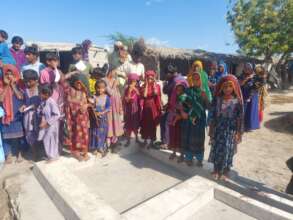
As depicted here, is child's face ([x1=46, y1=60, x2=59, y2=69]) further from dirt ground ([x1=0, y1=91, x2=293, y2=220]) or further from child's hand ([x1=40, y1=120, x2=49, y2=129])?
dirt ground ([x1=0, y1=91, x2=293, y2=220])

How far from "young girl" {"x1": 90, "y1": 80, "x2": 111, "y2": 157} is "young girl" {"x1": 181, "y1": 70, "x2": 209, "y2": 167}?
126 centimetres

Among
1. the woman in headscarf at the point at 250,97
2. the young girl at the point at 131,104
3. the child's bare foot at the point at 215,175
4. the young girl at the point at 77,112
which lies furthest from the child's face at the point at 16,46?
the woman in headscarf at the point at 250,97

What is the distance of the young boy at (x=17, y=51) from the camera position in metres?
4.93

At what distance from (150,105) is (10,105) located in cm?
226

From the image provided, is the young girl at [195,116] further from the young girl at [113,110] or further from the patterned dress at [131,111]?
the young girl at [113,110]

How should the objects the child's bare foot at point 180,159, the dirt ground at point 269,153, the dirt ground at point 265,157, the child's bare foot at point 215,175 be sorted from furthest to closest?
1. the dirt ground at point 269,153
2. the dirt ground at point 265,157
3. the child's bare foot at point 180,159
4. the child's bare foot at point 215,175

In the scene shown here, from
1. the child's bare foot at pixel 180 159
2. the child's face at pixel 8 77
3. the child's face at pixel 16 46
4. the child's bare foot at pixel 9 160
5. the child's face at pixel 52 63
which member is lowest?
the child's bare foot at pixel 9 160

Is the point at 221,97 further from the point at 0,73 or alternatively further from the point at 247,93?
the point at 0,73

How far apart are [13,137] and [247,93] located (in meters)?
5.07

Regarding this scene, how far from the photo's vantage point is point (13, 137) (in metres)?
4.05

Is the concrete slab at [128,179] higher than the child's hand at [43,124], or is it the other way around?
the child's hand at [43,124]

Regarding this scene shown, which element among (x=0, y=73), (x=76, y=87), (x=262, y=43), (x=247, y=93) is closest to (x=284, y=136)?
(x=247, y=93)

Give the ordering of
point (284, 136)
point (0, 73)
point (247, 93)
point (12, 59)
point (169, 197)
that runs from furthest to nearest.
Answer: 1. point (284, 136)
2. point (247, 93)
3. point (12, 59)
4. point (0, 73)
5. point (169, 197)

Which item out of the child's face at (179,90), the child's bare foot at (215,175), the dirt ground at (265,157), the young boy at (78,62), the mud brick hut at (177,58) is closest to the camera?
the child's bare foot at (215,175)
